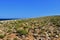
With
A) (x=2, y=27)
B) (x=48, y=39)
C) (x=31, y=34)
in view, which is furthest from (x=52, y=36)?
(x=2, y=27)

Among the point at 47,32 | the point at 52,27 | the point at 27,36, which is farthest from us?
the point at 52,27

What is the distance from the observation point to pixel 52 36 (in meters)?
24.3

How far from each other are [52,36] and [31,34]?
2.54m

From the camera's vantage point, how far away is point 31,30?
25.1m

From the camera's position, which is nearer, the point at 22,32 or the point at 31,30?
the point at 22,32

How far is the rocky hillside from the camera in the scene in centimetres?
2323

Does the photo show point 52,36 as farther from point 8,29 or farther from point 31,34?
point 8,29

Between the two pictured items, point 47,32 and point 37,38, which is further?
point 47,32

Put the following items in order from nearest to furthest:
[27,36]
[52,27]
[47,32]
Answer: [27,36] → [47,32] → [52,27]

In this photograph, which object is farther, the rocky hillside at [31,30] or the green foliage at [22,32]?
the green foliage at [22,32]

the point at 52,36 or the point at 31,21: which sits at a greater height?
the point at 31,21

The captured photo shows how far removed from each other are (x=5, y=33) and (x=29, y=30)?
3169mm

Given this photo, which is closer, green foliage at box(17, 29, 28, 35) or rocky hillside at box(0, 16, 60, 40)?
rocky hillside at box(0, 16, 60, 40)

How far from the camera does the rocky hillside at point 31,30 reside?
23.2 m
